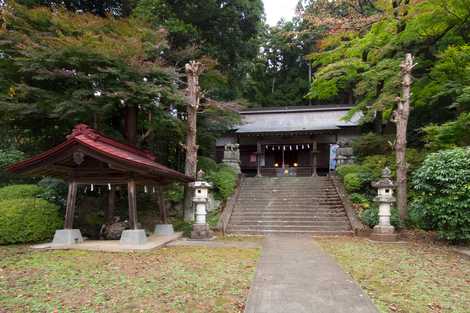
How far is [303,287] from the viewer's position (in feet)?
15.9

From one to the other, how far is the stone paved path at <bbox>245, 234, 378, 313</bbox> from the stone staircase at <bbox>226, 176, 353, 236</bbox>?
12.5ft

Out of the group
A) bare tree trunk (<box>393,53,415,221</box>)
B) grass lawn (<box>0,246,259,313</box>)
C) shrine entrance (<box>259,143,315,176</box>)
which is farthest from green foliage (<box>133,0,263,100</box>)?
grass lawn (<box>0,246,259,313</box>)

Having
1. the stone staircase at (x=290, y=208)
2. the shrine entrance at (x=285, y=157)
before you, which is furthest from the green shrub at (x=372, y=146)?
the shrine entrance at (x=285, y=157)

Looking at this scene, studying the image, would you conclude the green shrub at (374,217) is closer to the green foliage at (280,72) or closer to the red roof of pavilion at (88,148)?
the red roof of pavilion at (88,148)

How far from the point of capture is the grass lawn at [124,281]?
13.4 ft

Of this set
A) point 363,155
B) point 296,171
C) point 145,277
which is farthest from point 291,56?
point 145,277

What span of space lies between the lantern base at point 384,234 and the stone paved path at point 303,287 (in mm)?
2932

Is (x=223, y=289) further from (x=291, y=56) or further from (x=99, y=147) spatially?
(x=291, y=56)

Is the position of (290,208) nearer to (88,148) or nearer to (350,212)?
(350,212)

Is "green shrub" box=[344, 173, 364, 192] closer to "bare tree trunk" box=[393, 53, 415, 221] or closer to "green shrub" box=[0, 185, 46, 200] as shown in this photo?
"bare tree trunk" box=[393, 53, 415, 221]

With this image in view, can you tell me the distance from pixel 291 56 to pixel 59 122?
28.1 metres

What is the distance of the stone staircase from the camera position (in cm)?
1124

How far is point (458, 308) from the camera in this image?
4035mm

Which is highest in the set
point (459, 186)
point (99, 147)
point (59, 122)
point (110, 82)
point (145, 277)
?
point (110, 82)
